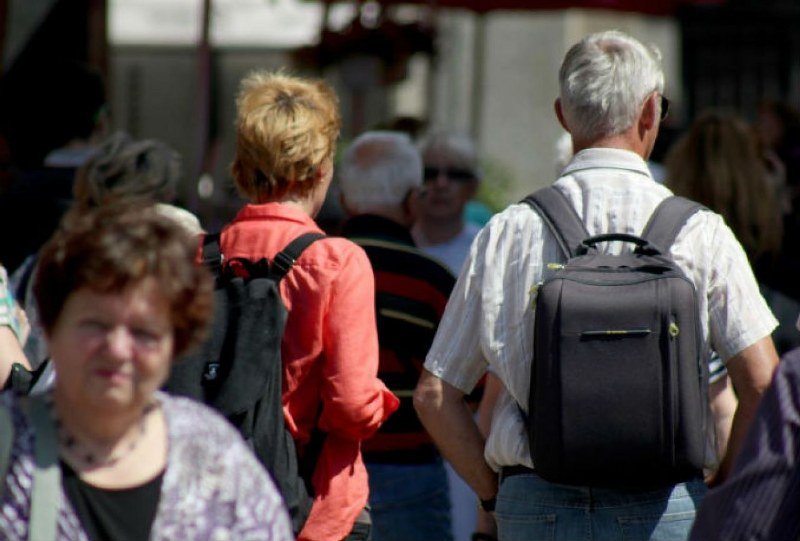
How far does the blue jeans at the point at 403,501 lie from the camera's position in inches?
180

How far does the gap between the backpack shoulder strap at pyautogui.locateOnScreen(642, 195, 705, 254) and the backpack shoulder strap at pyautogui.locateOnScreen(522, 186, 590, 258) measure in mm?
139

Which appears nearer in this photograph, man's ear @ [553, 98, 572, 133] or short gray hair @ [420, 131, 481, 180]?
man's ear @ [553, 98, 572, 133]

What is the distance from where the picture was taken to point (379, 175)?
192 inches

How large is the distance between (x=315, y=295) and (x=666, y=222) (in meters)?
0.81

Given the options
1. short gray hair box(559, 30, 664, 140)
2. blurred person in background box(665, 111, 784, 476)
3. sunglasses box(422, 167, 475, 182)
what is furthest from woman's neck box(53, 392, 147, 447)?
sunglasses box(422, 167, 475, 182)

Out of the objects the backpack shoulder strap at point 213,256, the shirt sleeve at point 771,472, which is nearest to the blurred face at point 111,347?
the shirt sleeve at point 771,472

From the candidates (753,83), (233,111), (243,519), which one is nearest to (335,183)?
(243,519)

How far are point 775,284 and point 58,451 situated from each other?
3.30 meters

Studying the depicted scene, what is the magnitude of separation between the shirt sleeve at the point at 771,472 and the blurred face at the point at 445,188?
11.2 ft

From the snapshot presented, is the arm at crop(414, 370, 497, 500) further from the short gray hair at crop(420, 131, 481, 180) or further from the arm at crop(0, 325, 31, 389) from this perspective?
the short gray hair at crop(420, 131, 481, 180)

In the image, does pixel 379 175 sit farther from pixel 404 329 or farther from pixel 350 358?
pixel 350 358

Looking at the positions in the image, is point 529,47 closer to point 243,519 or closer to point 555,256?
point 555,256

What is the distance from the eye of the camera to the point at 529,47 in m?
13.5

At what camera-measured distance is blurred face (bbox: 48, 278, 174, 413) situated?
2488 mm
